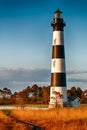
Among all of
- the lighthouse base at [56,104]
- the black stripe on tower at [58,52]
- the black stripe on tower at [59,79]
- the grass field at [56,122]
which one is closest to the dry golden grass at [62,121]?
the grass field at [56,122]

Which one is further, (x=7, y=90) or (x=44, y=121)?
(x=7, y=90)

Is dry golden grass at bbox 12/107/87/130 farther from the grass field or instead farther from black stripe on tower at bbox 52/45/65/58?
black stripe on tower at bbox 52/45/65/58

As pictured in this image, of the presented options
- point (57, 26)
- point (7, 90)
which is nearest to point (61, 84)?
point (57, 26)

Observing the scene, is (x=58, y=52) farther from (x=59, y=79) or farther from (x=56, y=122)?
(x=56, y=122)

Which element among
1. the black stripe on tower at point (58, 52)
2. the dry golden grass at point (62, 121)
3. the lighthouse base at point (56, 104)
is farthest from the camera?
the lighthouse base at point (56, 104)

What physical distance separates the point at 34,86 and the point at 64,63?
5415 cm

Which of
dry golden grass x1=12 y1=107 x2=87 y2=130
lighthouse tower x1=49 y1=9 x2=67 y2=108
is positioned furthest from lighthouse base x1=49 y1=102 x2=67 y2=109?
dry golden grass x1=12 y1=107 x2=87 y2=130

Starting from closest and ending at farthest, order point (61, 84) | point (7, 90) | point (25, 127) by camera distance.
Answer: point (25, 127)
point (61, 84)
point (7, 90)

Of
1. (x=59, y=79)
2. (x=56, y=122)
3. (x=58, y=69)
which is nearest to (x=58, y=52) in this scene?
(x=58, y=69)

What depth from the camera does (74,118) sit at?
75.0 feet

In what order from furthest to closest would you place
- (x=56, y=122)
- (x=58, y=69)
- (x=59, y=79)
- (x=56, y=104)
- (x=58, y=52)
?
(x=56, y=104), (x=58, y=52), (x=58, y=69), (x=59, y=79), (x=56, y=122)

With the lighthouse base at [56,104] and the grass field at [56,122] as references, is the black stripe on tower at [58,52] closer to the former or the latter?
the lighthouse base at [56,104]

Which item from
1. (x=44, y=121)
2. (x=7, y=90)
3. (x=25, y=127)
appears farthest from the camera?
(x=7, y=90)

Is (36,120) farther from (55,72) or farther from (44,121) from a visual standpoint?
(55,72)
